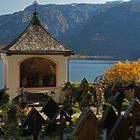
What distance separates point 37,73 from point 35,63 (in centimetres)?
63

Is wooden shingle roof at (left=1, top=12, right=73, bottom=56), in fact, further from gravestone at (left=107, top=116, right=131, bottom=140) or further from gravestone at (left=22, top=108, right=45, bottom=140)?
gravestone at (left=107, top=116, right=131, bottom=140)

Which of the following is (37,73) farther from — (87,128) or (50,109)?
(87,128)

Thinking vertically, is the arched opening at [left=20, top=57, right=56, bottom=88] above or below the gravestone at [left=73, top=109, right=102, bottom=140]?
above

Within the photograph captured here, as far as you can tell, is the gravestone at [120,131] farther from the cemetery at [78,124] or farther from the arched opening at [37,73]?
the arched opening at [37,73]

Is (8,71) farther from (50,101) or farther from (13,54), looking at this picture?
(50,101)

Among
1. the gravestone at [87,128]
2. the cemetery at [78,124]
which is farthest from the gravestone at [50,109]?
the gravestone at [87,128]

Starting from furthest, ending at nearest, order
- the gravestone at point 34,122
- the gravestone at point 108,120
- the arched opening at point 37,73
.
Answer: the arched opening at point 37,73 < the gravestone at point 34,122 < the gravestone at point 108,120

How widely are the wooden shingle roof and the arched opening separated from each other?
611 mm

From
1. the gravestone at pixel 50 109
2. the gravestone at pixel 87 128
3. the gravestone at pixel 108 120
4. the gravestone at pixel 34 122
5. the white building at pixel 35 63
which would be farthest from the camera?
the white building at pixel 35 63

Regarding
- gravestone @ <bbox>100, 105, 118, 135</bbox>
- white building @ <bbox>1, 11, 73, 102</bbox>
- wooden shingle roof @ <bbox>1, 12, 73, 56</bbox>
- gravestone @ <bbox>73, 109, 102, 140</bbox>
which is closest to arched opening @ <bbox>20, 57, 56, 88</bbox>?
white building @ <bbox>1, 11, 73, 102</bbox>

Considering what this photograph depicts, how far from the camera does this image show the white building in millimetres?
28234

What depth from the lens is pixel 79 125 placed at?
1202 centimetres

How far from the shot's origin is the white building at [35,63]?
2823cm

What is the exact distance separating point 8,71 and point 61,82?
3.39 metres
